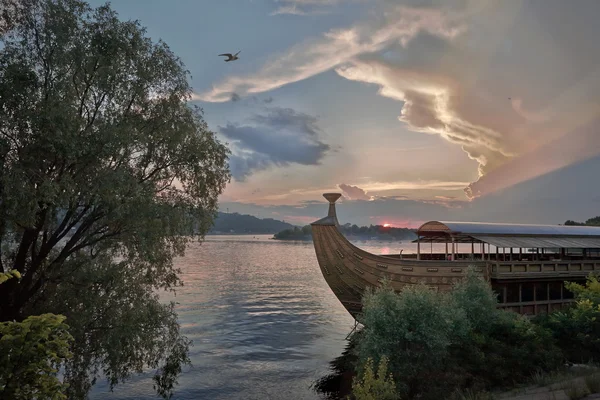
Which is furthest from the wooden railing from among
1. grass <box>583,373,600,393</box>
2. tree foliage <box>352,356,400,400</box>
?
tree foliage <box>352,356,400,400</box>

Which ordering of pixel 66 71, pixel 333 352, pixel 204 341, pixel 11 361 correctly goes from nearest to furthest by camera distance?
1. pixel 11 361
2. pixel 66 71
3. pixel 333 352
4. pixel 204 341

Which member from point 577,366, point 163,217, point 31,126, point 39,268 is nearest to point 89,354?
point 39,268

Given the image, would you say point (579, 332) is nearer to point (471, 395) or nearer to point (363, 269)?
point (471, 395)

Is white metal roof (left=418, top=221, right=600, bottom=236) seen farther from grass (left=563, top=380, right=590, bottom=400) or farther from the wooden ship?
grass (left=563, top=380, right=590, bottom=400)

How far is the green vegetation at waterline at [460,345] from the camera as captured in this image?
1490cm

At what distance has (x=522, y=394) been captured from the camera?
44.9 ft

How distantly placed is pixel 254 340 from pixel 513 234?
65.3 ft

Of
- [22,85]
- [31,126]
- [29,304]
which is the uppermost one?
[22,85]

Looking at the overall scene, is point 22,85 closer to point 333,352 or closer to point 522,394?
point 522,394

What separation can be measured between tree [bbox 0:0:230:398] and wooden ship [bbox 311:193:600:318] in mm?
10984

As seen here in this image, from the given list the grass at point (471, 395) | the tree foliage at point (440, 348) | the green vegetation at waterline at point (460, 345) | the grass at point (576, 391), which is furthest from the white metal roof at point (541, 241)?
the grass at point (471, 395)

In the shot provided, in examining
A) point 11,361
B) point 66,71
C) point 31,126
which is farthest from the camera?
point 66,71

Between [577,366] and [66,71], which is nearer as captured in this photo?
[66,71]

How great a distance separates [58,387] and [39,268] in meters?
11.5
